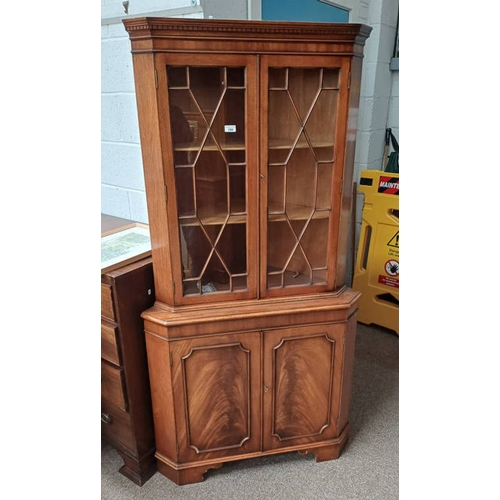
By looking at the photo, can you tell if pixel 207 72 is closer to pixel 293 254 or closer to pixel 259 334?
pixel 293 254

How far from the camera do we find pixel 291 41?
130 cm

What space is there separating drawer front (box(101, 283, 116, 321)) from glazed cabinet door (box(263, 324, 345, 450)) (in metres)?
0.58

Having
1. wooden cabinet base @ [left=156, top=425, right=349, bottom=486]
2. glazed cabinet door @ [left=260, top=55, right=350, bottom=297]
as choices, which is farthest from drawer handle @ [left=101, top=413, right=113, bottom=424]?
glazed cabinet door @ [left=260, top=55, right=350, bottom=297]

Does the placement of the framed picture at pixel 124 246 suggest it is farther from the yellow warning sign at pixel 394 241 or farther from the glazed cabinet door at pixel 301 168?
the yellow warning sign at pixel 394 241

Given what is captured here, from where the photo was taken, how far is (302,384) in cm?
168

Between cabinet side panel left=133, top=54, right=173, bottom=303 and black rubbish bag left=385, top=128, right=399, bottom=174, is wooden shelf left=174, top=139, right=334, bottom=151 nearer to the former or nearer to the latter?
cabinet side panel left=133, top=54, right=173, bottom=303

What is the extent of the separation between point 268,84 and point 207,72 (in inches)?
7.9

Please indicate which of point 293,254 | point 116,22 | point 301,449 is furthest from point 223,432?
point 116,22

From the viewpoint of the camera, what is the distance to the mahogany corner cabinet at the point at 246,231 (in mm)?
1306

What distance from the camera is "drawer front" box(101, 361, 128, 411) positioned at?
1593 mm

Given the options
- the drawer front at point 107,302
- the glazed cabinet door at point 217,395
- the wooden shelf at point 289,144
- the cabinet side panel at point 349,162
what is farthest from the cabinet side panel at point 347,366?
the drawer front at point 107,302

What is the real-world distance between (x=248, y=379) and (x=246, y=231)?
593 mm

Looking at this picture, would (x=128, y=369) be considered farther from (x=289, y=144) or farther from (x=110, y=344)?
(x=289, y=144)

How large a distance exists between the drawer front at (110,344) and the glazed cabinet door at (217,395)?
221 millimetres
